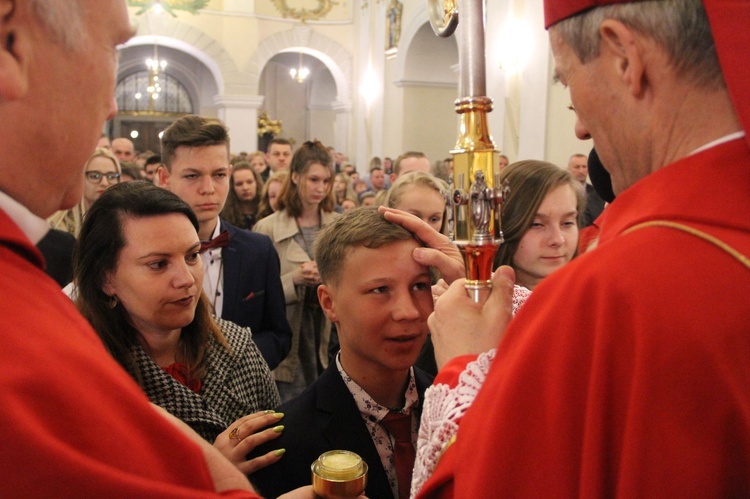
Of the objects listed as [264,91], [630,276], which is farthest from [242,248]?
[264,91]

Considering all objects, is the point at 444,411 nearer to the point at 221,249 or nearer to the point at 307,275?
the point at 221,249

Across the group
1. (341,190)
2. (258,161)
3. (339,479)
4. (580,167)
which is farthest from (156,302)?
(258,161)

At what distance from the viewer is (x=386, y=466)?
6.06 feet

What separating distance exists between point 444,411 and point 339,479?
294 mm

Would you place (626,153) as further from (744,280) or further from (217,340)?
(217,340)

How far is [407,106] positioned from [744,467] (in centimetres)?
1405

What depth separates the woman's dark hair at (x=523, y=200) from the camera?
101 inches

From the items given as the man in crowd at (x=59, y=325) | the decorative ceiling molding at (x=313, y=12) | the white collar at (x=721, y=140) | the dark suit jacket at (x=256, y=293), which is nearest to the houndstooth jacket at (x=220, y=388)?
the dark suit jacket at (x=256, y=293)

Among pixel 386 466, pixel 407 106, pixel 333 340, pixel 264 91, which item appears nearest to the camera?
pixel 386 466

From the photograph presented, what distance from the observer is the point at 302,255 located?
13.2 ft

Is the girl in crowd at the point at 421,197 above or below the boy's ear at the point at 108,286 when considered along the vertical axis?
above

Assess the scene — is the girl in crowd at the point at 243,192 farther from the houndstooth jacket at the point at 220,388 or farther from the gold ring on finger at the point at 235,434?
the gold ring on finger at the point at 235,434

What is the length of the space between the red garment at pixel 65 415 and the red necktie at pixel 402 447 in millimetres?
977

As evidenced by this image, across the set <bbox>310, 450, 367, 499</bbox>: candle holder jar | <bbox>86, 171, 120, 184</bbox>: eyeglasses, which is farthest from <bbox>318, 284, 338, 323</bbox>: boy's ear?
<bbox>86, 171, 120, 184</bbox>: eyeglasses
